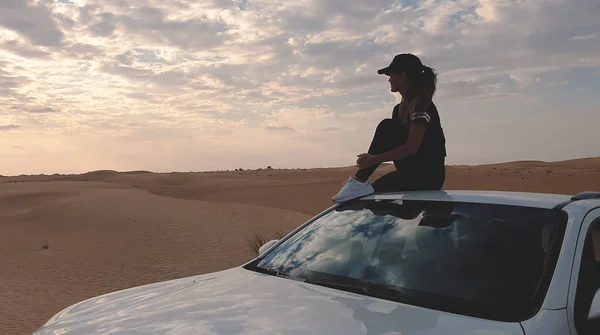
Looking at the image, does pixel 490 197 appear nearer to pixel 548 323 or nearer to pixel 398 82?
pixel 548 323

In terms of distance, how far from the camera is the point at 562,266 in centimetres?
251

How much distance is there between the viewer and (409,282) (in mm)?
2736

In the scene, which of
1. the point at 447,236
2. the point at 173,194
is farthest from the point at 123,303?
the point at 173,194

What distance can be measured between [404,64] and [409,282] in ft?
7.70

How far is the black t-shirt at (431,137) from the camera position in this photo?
163 inches

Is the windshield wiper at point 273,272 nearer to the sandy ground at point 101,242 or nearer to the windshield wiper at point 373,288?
the windshield wiper at point 373,288

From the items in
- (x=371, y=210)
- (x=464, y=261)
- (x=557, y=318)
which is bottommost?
(x=557, y=318)

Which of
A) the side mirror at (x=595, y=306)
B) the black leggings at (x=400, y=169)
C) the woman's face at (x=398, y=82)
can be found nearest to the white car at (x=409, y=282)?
the side mirror at (x=595, y=306)

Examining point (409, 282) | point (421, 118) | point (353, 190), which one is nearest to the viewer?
point (409, 282)

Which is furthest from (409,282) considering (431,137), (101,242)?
(101,242)

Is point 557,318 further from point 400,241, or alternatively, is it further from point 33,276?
point 33,276

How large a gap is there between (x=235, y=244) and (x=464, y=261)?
10364 millimetres

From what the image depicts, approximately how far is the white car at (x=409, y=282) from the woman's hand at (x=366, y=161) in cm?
43

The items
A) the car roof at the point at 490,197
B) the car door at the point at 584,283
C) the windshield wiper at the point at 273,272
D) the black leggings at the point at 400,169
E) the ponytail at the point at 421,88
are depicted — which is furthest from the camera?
the ponytail at the point at 421,88
